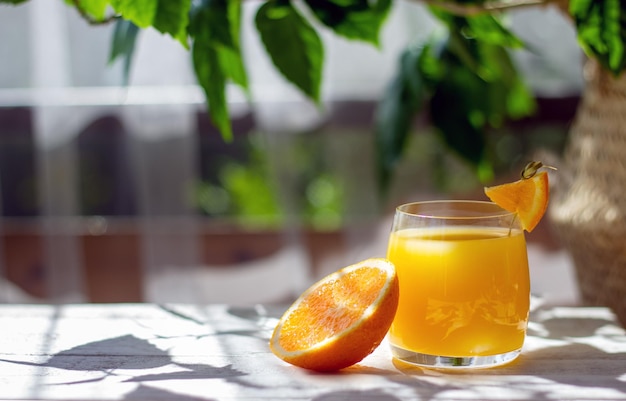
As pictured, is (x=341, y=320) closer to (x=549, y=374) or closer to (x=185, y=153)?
(x=549, y=374)

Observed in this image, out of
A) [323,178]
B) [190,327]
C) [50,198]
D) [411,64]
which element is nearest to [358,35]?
[411,64]

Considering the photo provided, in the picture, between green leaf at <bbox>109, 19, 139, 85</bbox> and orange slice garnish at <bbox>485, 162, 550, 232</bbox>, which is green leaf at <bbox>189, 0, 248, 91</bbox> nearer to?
green leaf at <bbox>109, 19, 139, 85</bbox>

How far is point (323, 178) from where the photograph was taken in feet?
7.16

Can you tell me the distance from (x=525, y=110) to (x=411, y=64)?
0.24 metres

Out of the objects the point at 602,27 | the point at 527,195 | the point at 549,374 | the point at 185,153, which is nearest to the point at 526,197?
the point at 527,195

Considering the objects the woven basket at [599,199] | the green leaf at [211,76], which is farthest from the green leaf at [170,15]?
the woven basket at [599,199]

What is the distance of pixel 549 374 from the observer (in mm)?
673

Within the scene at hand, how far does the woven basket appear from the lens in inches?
37.7

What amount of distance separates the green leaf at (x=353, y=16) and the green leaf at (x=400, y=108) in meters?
0.23

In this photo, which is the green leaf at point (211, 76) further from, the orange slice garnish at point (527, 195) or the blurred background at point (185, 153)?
the blurred background at point (185, 153)

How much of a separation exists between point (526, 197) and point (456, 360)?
147mm

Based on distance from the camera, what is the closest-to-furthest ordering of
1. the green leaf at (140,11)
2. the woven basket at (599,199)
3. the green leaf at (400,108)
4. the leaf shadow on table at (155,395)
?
the leaf shadow on table at (155,395), the green leaf at (140,11), the woven basket at (599,199), the green leaf at (400,108)

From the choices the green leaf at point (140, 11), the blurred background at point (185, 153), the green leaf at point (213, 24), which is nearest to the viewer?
the green leaf at point (140, 11)

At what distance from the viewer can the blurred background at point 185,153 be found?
1470mm
